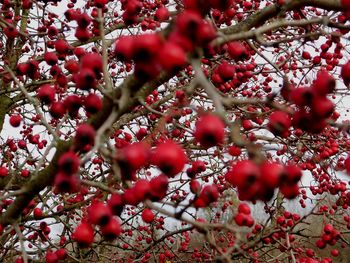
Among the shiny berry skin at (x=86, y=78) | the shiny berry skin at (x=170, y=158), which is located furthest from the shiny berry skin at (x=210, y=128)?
the shiny berry skin at (x=86, y=78)

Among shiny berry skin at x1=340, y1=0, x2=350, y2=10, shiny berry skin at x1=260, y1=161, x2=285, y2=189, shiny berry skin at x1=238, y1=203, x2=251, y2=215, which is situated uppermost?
shiny berry skin at x1=340, y1=0, x2=350, y2=10

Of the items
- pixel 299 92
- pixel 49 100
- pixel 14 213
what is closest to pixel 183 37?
pixel 299 92

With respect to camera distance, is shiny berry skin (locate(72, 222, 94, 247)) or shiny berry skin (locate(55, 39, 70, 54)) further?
shiny berry skin (locate(55, 39, 70, 54))

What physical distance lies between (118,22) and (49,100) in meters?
5.12

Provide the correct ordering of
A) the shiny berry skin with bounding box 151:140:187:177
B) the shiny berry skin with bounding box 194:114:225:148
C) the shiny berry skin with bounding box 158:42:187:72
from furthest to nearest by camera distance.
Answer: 1. the shiny berry skin with bounding box 151:140:187:177
2. the shiny berry skin with bounding box 194:114:225:148
3. the shiny berry skin with bounding box 158:42:187:72

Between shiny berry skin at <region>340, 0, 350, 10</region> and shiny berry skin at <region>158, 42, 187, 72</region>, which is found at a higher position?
shiny berry skin at <region>340, 0, 350, 10</region>

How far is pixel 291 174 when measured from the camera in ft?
4.38

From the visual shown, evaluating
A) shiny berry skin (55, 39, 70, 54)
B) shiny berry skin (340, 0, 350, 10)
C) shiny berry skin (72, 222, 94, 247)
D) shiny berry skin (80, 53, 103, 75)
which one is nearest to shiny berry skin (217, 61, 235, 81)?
shiny berry skin (340, 0, 350, 10)

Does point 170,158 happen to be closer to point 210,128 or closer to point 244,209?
point 210,128

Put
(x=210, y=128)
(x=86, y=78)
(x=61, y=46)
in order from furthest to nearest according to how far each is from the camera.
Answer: (x=61, y=46)
(x=86, y=78)
(x=210, y=128)

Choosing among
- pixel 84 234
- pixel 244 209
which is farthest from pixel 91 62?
pixel 244 209

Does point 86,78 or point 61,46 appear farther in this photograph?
point 61,46

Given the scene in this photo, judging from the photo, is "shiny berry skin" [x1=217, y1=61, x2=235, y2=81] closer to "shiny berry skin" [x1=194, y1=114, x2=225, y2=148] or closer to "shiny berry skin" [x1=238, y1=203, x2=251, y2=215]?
"shiny berry skin" [x1=238, y1=203, x2=251, y2=215]

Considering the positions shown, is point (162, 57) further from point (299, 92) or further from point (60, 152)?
point (60, 152)
